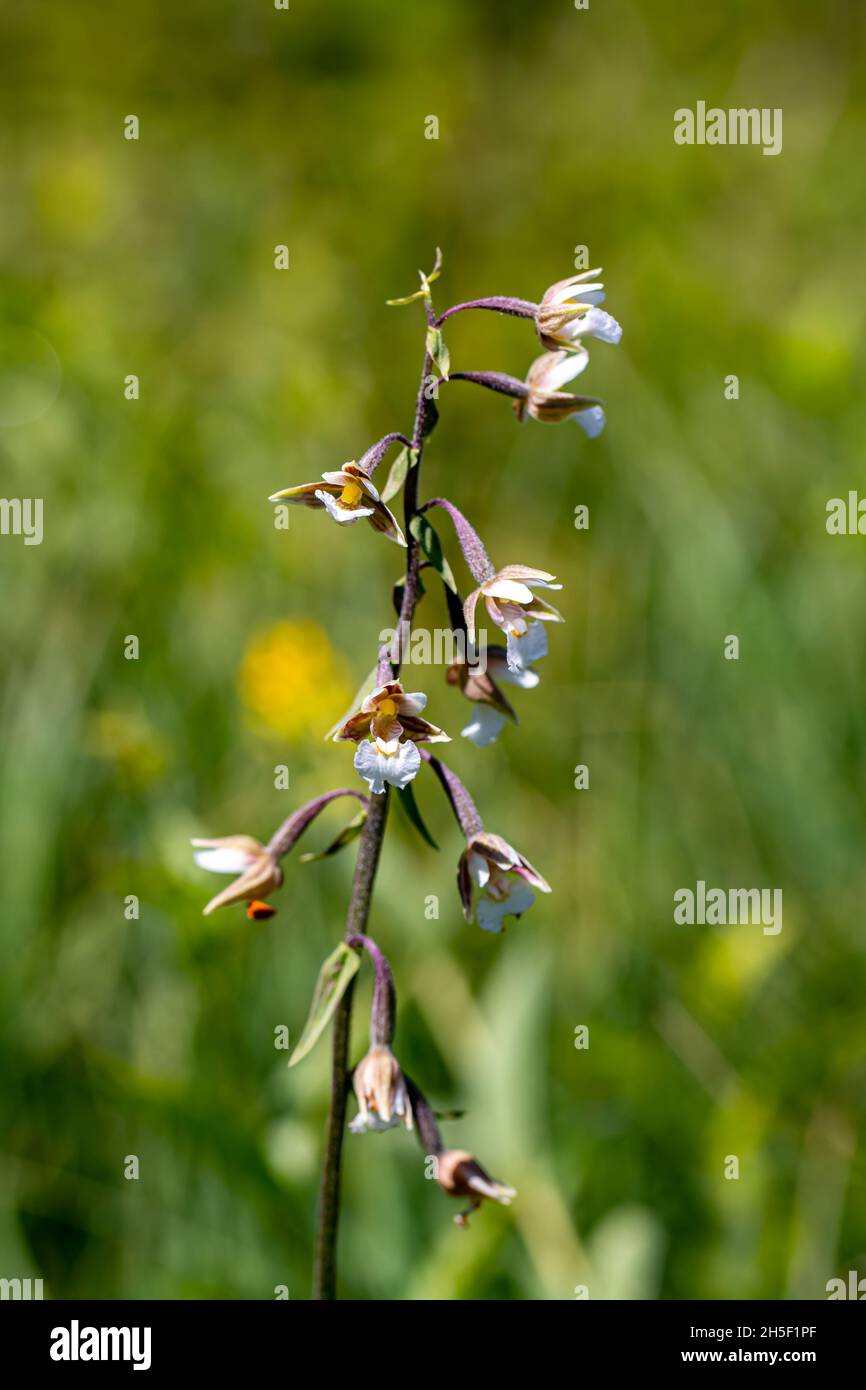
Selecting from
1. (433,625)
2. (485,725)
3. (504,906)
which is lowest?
(504,906)

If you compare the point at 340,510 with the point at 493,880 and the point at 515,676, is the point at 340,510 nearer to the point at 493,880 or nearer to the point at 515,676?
the point at 515,676

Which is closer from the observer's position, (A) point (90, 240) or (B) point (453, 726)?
(B) point (453, 726)

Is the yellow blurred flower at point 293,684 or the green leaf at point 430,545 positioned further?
the yellow blurred flower at point 293,684

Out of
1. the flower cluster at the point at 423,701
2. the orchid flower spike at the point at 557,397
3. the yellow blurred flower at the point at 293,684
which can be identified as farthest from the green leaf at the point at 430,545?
the yellow blurred flower at the point at 293,684

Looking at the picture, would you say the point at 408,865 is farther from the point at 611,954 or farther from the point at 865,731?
the point at 865,731

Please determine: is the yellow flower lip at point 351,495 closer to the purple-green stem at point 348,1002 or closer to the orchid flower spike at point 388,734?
the purple-green stem at point 348,1002

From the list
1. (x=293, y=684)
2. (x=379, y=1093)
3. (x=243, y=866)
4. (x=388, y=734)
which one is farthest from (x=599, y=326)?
(x=293, y=684)

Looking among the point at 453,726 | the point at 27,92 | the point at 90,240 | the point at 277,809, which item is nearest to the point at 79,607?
the point at 277,809
